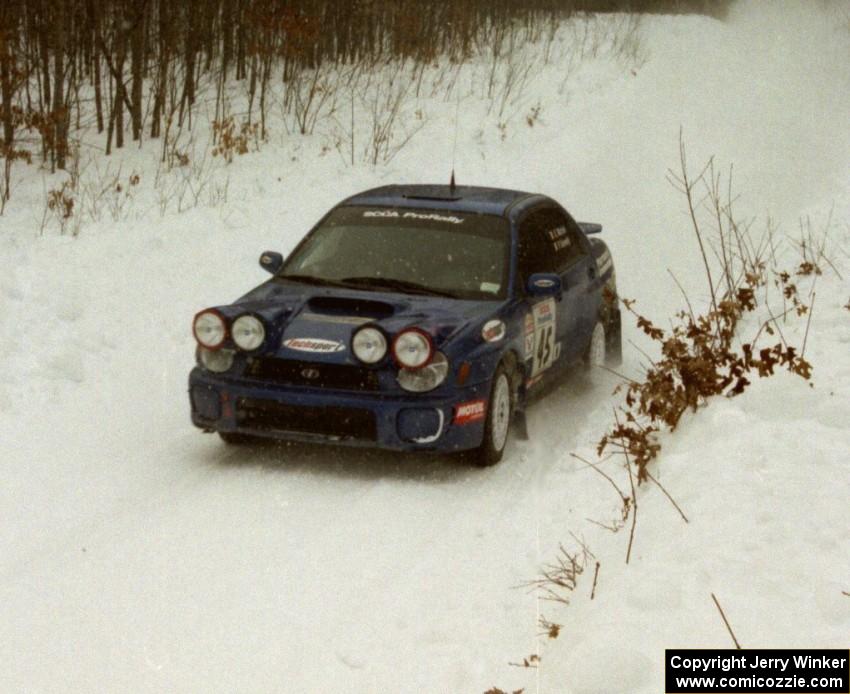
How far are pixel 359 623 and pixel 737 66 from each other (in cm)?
2527

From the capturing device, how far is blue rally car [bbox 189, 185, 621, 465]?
764 cm

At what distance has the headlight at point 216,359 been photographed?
7910mm

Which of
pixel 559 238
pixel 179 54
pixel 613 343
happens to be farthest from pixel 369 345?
pixel 179 54

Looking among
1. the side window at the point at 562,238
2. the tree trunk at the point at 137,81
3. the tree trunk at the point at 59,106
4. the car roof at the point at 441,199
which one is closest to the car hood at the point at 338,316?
the car roof at the point at 441,199

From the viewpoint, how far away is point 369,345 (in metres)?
7.57

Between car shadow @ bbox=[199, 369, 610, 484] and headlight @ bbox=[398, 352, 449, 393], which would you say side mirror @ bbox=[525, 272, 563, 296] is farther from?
headlight @ bbox=[398, 352, 449, 393]

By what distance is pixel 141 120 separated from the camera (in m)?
16.8

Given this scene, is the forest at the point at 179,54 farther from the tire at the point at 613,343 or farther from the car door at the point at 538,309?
the tire at the point at 613,343

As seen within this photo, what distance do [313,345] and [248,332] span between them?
15.5 inches

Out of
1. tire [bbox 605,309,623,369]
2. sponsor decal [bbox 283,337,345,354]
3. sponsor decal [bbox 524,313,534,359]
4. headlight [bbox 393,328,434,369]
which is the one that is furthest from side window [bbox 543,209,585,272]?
sponsor decal [bbox 283,337,345,354]

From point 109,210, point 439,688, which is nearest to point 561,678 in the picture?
point 439,688

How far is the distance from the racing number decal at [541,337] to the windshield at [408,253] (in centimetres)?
34

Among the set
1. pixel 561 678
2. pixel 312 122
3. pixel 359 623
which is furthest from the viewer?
pixel 312 122

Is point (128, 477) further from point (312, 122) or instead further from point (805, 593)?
point (312, 122)
